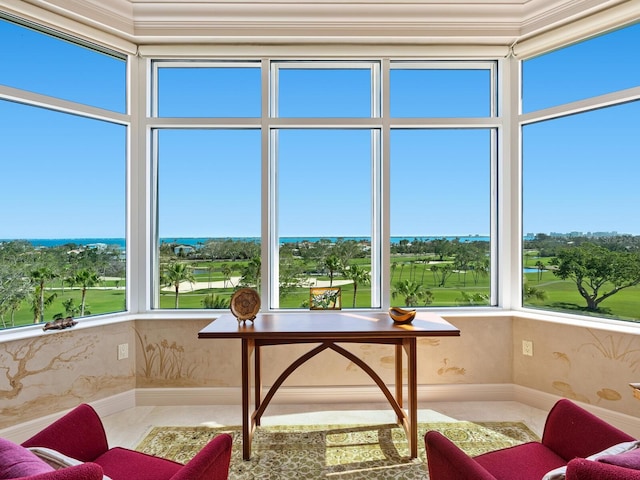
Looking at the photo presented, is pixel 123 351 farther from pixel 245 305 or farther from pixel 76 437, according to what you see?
pixel 76 437

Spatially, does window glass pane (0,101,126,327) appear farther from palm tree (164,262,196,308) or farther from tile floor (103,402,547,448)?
tile floor (103,402,547,448)

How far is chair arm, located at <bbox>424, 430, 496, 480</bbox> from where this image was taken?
115 cm

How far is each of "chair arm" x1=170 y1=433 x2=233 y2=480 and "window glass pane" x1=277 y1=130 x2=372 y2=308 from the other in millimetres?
1840

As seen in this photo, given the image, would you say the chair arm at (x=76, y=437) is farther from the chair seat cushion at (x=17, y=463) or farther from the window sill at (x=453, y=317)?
the window sill at (x=453, y=317)

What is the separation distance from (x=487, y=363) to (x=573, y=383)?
60cm

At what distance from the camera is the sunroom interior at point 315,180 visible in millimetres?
2588

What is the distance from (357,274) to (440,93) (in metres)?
1.79

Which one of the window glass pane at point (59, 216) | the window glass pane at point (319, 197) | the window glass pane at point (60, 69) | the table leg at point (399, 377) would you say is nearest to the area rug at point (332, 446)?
the table leg at point (399, 377)

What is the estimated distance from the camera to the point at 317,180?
3141 mm

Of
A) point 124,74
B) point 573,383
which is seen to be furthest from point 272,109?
point 573,383

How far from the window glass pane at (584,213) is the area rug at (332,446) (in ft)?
3.81

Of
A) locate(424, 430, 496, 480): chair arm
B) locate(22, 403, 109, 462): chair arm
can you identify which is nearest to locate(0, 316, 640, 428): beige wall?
locate(22, 403, 109, 462): chair arm

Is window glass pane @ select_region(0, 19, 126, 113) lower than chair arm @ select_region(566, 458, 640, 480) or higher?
higher

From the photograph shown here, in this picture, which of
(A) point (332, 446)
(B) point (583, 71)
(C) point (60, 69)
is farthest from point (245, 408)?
(B) point (583, 71)
